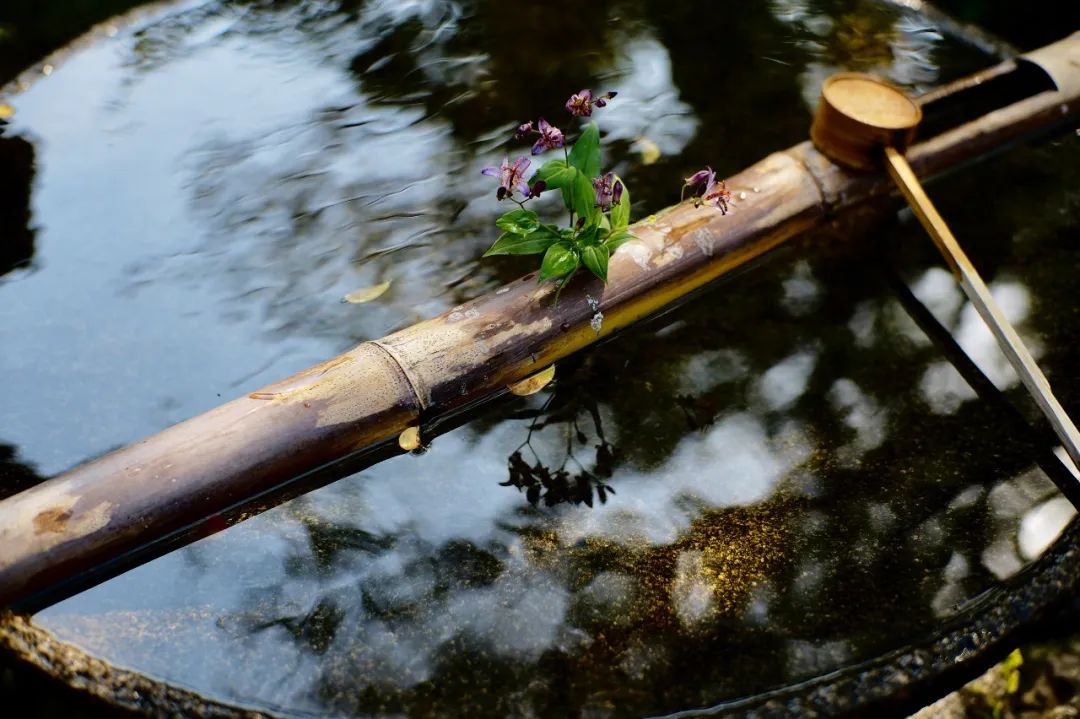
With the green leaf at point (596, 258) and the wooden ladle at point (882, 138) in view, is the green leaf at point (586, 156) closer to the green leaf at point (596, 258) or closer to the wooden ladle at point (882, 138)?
the green leaf at point (596, 258)

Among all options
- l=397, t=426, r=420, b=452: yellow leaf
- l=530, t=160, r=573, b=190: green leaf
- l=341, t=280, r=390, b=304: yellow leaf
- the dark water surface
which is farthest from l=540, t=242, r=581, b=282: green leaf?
l=341, t=280, r=390, b=304: yellow leaf

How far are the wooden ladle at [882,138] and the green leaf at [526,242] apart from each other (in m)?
1.39

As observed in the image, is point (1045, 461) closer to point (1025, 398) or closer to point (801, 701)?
point (1025, 398)

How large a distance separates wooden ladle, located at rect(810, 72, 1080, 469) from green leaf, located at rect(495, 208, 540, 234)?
4.69 ft

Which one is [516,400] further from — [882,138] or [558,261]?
[882,138]

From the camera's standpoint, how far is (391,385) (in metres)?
2.55

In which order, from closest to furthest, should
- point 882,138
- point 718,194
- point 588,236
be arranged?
point 588,236, point 718,194, point 882,138

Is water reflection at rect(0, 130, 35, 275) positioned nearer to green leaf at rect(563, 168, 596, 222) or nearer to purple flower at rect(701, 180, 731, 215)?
green leaf at rect(563, 168, 596, 222)

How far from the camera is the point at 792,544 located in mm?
2539

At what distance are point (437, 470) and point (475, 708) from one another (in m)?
0.79

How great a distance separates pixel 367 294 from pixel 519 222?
0.89 metres

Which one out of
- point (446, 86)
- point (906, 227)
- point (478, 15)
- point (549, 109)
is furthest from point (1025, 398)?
point (478, 15)

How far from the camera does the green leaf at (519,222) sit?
8.66 feet

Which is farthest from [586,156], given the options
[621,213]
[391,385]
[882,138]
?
[882,138]
